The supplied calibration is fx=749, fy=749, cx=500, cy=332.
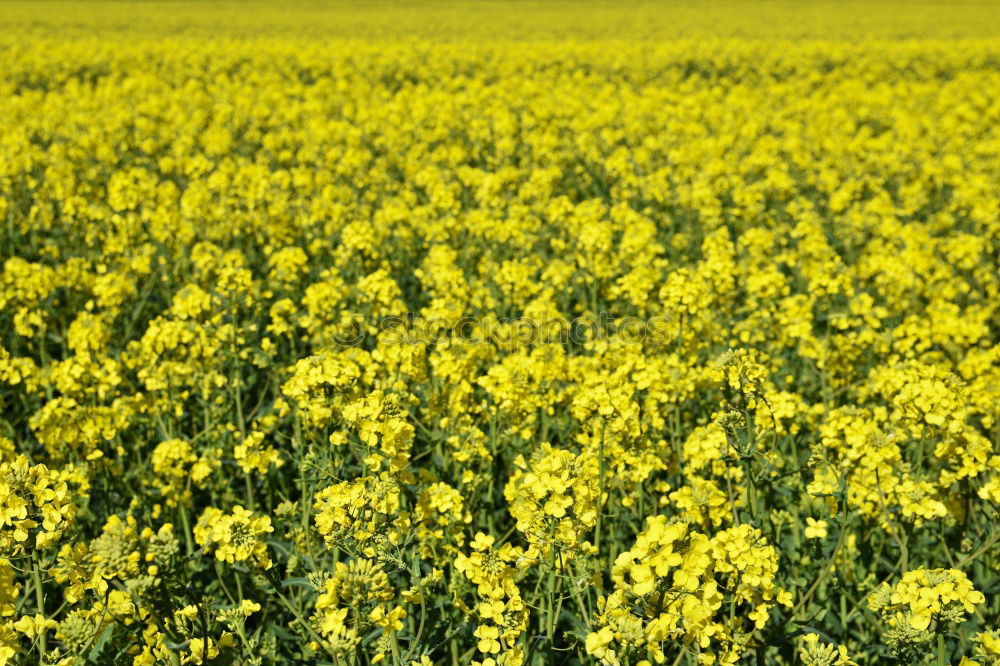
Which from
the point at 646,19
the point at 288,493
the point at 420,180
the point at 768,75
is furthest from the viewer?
the point at 646,19

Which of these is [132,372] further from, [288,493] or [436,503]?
[436,503]

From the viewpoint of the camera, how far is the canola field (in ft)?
9.21

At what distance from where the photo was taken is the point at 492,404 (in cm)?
462

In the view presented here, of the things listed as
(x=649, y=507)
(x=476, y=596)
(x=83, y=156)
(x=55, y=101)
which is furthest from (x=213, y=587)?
(x=55, y=101)

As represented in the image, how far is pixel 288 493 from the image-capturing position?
15.4ft

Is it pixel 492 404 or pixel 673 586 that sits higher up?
pixel 673 586

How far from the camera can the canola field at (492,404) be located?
281cm

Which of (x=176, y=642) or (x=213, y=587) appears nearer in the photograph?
(x=176, y=642)

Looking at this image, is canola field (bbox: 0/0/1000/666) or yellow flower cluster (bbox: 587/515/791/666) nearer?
yellow flower cluster (bbox: 587/515/791/666)

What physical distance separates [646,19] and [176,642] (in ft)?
163

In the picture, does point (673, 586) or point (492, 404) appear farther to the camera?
point (492, 404)

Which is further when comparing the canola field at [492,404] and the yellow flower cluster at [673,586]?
the canola field at [492,404]

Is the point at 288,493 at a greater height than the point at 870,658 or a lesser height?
greater

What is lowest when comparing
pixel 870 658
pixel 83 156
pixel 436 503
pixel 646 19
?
pixel 870 658
